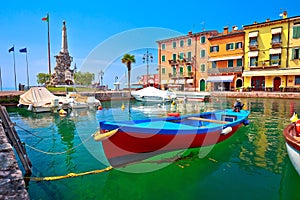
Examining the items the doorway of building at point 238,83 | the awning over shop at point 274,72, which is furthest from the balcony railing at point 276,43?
the doorway of building at point 238,83

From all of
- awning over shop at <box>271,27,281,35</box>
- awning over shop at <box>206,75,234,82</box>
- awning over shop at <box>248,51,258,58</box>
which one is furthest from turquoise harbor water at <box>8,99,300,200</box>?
awning over shop at <box>271,27,281,35</box>

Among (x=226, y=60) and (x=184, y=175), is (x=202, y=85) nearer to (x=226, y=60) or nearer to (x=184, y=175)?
(x=226, y=60)

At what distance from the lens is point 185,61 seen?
46250mm

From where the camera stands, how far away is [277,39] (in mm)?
34719

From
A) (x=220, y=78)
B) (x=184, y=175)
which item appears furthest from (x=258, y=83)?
(x=184, y=175)

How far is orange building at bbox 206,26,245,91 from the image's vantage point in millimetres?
38750

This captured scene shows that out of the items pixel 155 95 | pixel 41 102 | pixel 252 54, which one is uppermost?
pixel 252 54

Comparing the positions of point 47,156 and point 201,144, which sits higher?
point 201,144

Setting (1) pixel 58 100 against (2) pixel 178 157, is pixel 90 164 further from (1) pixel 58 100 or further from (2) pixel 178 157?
(1) pixel 58 100

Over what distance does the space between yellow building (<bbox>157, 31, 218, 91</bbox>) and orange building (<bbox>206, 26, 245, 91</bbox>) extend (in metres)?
1.75

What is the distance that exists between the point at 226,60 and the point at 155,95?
60.4 feet

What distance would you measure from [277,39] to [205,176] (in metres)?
36.9

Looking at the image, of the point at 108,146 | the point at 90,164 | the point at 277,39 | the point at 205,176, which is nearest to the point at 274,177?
the point at 205,176

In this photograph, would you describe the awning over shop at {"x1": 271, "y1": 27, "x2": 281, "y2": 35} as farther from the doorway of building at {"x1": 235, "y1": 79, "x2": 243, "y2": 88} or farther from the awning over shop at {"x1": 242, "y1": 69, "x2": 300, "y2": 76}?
the doorway of building at {"x1": 235, "y1": 79, "x2": 243, "y2": 88}
